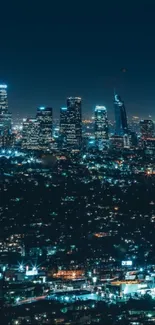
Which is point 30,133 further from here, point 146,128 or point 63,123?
point 146,128

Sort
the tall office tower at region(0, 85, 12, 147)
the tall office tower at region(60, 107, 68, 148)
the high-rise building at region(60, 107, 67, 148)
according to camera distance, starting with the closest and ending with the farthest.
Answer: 1. the tall office tower at region(0, 85, 12, 147)
2. the tall office tower at region(60, 107, 68, 148)
3. the high-rise building at region(60, 107, 67, 148)

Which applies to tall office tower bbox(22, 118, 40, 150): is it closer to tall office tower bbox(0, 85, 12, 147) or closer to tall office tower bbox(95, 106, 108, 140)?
tall office tower bbox(0, 85, 12, 147)

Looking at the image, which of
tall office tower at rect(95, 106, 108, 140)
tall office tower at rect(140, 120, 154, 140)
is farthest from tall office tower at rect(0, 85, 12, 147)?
tall office tower at rect(140, 120, 154, 140)

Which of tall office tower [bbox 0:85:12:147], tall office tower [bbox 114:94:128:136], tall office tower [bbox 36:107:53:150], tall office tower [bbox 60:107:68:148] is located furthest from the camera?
tall office tower [bbox 60:107:68:148]

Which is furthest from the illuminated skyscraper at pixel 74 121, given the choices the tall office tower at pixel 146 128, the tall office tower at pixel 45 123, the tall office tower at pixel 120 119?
the tall office tower at pixel 146 128

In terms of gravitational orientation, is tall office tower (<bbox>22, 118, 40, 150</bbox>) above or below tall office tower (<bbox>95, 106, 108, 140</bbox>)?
below

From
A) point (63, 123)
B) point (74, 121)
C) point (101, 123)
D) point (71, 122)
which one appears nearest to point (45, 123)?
point (63, 123)

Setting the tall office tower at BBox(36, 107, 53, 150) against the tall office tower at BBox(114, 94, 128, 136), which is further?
the tall office tower at BBox(114, 94, 128, 136)
